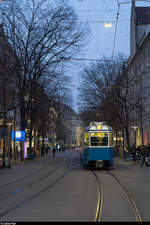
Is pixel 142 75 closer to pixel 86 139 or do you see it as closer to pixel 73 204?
pixel 86 139

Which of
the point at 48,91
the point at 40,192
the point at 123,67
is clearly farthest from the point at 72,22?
the point at 40,192

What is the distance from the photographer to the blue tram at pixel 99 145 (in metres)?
25.1

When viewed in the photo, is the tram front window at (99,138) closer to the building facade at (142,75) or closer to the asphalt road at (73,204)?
the asphalt road at (73,204)

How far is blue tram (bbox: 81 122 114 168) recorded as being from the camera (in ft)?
82.2

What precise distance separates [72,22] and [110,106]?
17.1m

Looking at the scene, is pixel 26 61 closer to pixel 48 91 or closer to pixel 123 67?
pixel 48 91

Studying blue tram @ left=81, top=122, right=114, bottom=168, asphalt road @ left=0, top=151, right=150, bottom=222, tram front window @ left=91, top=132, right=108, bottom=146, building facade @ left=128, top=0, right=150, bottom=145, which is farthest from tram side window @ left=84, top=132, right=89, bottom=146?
building facade @ left=128, top=0, right=150, bottom=145

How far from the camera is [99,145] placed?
82.5ft

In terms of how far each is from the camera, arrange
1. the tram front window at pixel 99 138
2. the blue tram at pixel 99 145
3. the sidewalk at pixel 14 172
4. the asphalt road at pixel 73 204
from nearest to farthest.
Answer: the asphalt road at pixel 73 204
the sidewalk at pixel 14 172
the blue tram at pixel 99 145
the tram front window at pixel 99 138

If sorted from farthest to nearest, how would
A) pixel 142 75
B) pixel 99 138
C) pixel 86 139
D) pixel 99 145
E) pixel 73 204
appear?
pixel 142 75 < pixel 86 139 < pixel 99 138 < pixel 99 145 < pixel 73 204

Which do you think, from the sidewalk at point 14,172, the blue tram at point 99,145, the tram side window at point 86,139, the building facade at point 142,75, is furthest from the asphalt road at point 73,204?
the building facade at point 142,75

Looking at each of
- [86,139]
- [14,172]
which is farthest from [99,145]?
[14,172]

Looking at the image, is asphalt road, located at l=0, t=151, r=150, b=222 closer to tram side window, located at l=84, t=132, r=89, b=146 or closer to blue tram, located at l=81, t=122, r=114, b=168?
blue tram, located at l=81, t=122, r=114, b=168

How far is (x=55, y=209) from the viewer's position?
9.70 m
